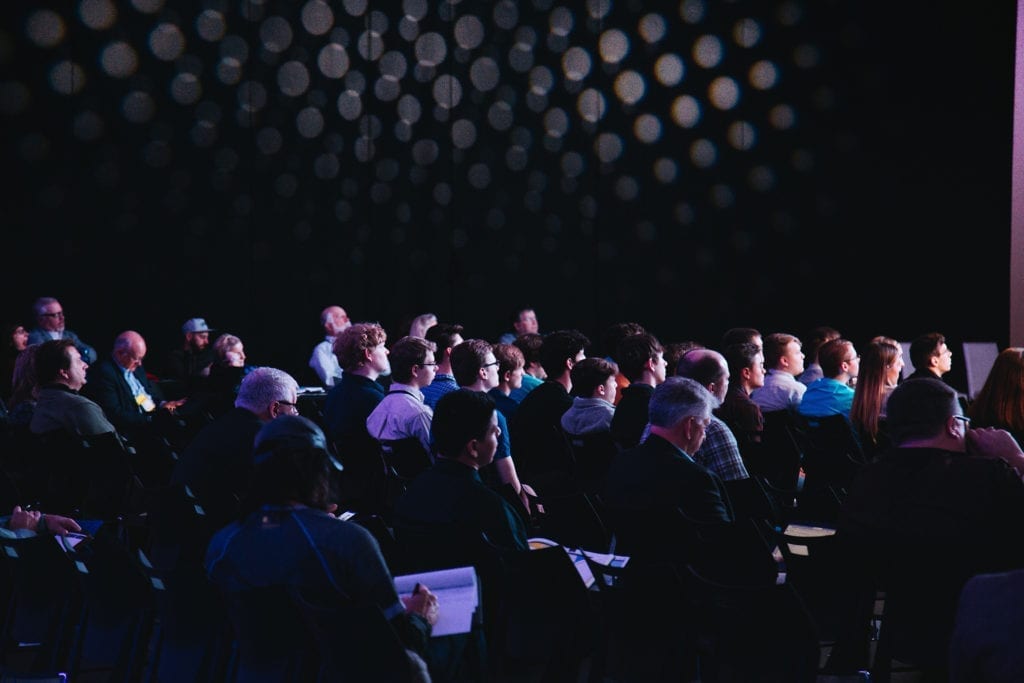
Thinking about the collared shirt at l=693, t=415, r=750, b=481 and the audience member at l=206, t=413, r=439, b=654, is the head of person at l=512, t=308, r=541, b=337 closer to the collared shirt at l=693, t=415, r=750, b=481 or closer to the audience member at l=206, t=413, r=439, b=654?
the collared shirt at l=693, t=415, r=750, b=481

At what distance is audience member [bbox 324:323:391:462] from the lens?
6.03 m

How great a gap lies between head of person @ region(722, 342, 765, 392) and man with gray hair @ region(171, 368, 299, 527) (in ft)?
7.65

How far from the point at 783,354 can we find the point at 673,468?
9.98 ft

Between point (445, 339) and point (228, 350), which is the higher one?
point (445, 339)

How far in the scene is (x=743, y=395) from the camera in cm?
613

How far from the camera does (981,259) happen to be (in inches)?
485

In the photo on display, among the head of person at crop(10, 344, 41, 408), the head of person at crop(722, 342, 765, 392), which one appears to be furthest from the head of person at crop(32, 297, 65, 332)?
the head of person at crop(722, 342, 765, 392)

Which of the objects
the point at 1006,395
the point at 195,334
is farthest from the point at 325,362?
the point at 1006,395

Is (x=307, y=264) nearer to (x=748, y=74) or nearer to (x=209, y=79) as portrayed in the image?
(x=209, y=79)

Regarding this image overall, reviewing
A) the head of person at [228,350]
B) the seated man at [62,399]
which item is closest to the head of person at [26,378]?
the seated man at [62,399]

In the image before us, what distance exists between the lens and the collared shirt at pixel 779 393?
677cm

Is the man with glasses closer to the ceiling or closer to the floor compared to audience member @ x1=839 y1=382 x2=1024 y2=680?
closer to the floor

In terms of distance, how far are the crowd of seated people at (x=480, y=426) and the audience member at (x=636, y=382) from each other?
1 cm

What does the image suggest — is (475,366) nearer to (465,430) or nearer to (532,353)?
(532,353)
